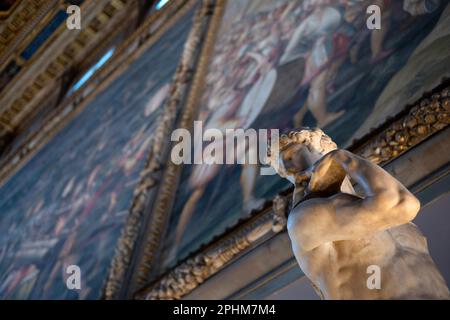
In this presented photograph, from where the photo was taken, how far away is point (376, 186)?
1858mm

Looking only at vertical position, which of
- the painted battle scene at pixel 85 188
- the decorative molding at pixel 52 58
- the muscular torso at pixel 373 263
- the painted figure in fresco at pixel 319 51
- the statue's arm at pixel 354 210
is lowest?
the painted battle scene at pixel 85 188

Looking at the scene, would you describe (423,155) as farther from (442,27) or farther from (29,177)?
(29,177)

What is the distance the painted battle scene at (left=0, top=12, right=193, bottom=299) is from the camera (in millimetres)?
6312

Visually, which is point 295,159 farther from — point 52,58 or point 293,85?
point 52,58

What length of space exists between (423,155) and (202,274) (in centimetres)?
A: 162

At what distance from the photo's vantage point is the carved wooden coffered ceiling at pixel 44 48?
13680mm

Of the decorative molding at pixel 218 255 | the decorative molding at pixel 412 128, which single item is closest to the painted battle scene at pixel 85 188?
the decorative molding at pixel 218 255

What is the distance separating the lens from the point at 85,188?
779 centimetres

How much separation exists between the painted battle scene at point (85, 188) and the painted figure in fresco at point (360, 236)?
11.6 ft

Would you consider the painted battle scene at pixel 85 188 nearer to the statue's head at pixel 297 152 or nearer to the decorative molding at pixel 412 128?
the decorative molding at pixel 412 128

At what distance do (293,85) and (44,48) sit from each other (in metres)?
10.3

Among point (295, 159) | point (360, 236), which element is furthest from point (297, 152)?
point (360, 236)

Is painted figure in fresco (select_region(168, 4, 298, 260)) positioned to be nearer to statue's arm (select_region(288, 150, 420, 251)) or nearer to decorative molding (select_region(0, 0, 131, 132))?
statue's arm (select_region(288, 150, 420, 251))
